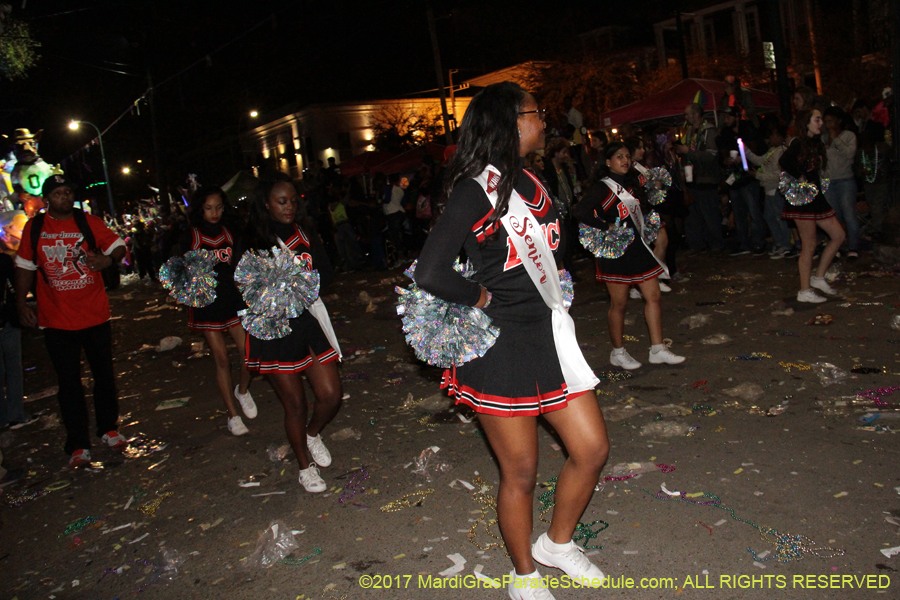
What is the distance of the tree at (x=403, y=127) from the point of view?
147 ft

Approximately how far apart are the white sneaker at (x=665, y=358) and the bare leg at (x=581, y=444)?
3.23 metres

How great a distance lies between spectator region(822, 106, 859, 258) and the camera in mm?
8773

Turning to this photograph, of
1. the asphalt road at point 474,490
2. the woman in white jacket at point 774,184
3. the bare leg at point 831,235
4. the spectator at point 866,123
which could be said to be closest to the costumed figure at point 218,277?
the asphalt road at point 474,490

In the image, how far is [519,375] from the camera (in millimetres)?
2570

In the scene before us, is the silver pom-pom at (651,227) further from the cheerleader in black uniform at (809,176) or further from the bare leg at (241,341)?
Result: the bare leg at (241,341)

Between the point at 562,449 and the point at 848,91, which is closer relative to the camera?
the point at 562,449

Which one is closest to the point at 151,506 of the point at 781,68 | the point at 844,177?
the point at 844,177

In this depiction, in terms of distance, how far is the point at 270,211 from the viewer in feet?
13.8

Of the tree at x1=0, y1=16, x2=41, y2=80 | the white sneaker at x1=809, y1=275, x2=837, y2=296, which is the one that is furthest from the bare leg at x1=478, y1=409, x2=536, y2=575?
the tree at x1=0, y1=16, x2=41, y2=80

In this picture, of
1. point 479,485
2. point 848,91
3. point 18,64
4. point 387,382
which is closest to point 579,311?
point 387,382

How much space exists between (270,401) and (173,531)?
2.36 m

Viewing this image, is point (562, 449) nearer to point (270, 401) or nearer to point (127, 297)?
point (270, 401)

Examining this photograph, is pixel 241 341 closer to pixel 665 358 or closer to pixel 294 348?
pixel 294 348

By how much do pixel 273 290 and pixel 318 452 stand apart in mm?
1203
